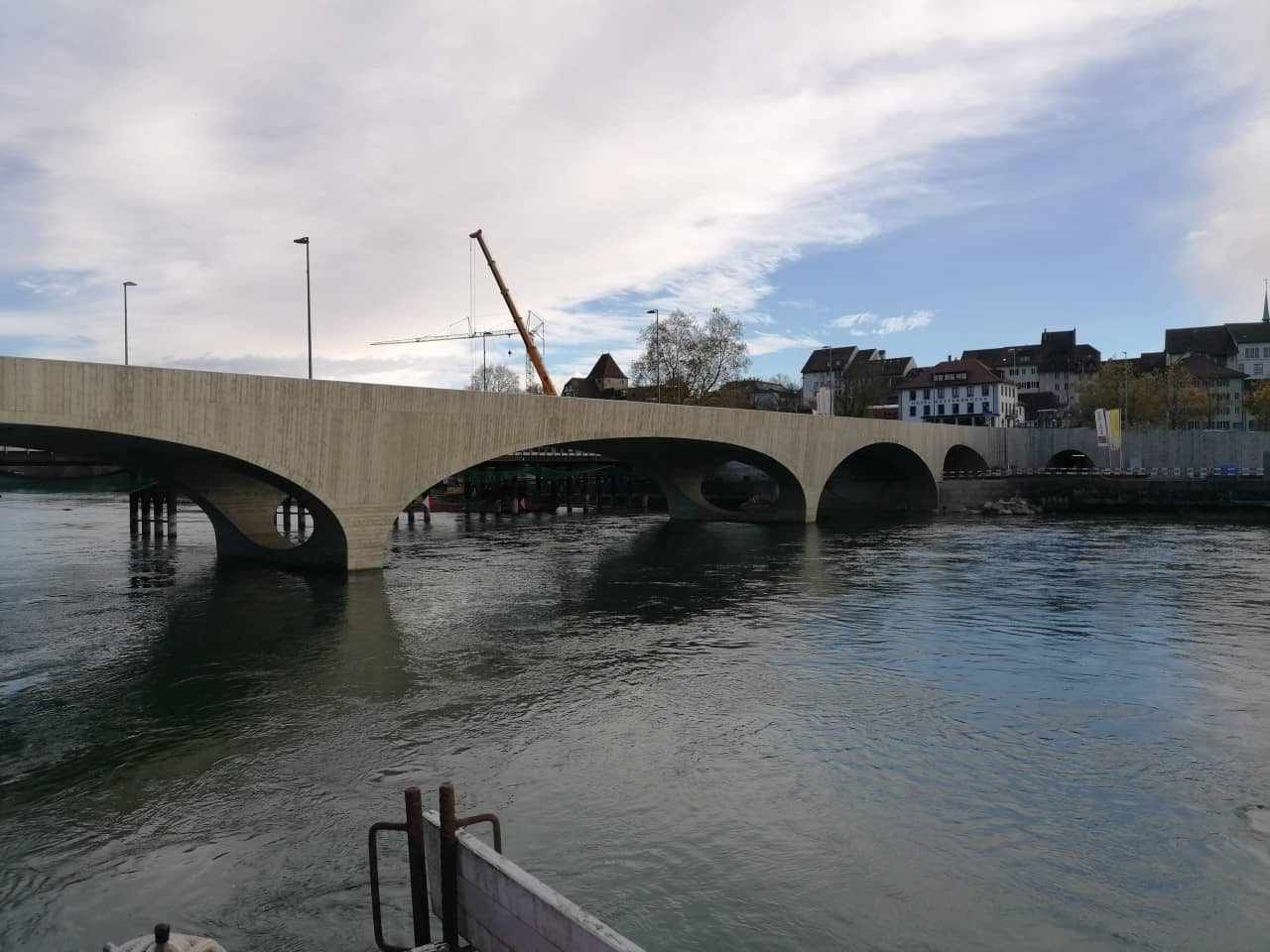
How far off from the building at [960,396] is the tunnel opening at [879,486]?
41.9m

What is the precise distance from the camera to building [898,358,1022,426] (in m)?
103

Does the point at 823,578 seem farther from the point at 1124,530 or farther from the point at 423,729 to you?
the point at 1124,530

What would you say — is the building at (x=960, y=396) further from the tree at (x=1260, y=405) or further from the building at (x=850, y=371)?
the tree at (x=1260, y=405)

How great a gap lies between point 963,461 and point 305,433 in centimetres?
5516

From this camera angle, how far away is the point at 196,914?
7.33m

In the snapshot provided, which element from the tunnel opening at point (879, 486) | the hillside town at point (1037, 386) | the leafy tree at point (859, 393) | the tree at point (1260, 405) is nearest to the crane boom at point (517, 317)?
the hillside town at point (1037, 386)

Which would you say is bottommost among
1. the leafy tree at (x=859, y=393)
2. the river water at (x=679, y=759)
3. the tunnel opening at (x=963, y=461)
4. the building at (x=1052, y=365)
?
the river water at (x=679, y=759)

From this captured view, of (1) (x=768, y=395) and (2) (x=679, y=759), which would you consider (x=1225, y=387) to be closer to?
(1) (x=768, y=395)

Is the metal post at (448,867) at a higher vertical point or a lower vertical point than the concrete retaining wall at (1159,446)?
lower

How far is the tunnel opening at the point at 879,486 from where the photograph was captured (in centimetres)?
5750

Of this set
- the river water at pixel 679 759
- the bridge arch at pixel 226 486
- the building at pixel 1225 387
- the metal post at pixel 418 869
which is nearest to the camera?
the metal post at pixel 418 869

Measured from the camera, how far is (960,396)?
105 meters

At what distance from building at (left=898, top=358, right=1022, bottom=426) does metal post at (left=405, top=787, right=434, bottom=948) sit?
3960 inches

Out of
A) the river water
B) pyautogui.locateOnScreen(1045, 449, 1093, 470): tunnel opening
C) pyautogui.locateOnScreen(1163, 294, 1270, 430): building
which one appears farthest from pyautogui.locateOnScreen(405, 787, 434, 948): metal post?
pyautogui.locateOnScreen(1163, 294, 1270, 430): building
